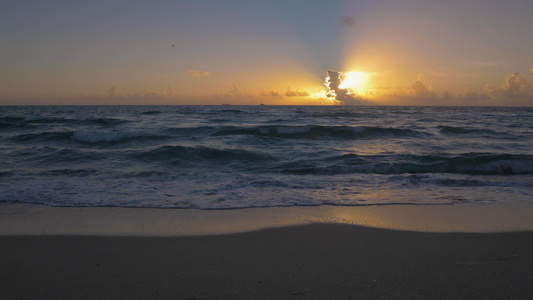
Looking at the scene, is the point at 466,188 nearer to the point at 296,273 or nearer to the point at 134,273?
the point at 296,273

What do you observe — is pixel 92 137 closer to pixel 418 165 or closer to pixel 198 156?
pixel 198 156

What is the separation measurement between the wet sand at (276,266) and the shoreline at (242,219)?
0.91 feet

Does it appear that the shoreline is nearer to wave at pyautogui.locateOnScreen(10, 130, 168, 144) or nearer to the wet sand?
the wet sand

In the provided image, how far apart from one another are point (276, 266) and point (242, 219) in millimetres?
1780

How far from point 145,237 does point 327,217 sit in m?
2.60

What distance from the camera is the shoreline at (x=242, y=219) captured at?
4.55m

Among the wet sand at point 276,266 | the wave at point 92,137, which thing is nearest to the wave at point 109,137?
the wave at point 92,137

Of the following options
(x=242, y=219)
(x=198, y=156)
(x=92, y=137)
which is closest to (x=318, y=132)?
(x=198, y=156)

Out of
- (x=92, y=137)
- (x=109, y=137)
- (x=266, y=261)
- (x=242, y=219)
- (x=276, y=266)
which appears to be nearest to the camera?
(x=276, y=266)


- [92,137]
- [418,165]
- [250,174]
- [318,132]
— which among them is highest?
[318,132]

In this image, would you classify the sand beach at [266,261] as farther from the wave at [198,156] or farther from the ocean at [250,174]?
the wave at [198,156]

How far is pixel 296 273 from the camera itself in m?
3.20

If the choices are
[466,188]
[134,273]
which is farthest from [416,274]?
→ [466,188]

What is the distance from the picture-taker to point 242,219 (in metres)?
5.09
